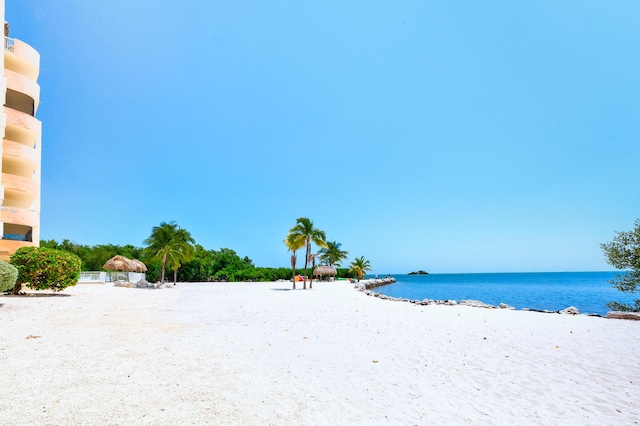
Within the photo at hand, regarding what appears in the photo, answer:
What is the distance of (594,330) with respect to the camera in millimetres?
10305

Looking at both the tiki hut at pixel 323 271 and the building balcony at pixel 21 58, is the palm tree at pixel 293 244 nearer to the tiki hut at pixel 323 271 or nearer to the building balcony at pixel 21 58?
the tiki hut at pixel 323 271

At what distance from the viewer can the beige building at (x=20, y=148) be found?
82.6ft

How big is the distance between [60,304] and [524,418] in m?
17.5

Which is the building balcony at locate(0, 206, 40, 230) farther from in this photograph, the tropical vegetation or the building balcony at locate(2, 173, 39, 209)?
the tropical vegetation

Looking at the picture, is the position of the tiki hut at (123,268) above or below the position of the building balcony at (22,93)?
below

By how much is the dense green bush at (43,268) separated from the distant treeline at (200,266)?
774 inches

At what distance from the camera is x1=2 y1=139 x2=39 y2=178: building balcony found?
25.0 m

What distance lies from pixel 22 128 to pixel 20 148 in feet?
5.25

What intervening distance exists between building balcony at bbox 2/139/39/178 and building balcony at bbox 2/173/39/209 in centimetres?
108

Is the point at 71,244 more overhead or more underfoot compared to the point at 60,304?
more overhead

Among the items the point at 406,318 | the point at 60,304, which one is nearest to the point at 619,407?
the point at 406,318

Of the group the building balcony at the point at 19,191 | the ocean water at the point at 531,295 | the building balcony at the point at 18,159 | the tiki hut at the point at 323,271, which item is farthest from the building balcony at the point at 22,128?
the tiki hut at the point at 323,271

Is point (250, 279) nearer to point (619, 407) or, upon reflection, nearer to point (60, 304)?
point (60, 304)

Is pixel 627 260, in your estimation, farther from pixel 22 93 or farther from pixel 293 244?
pixel 22 93
